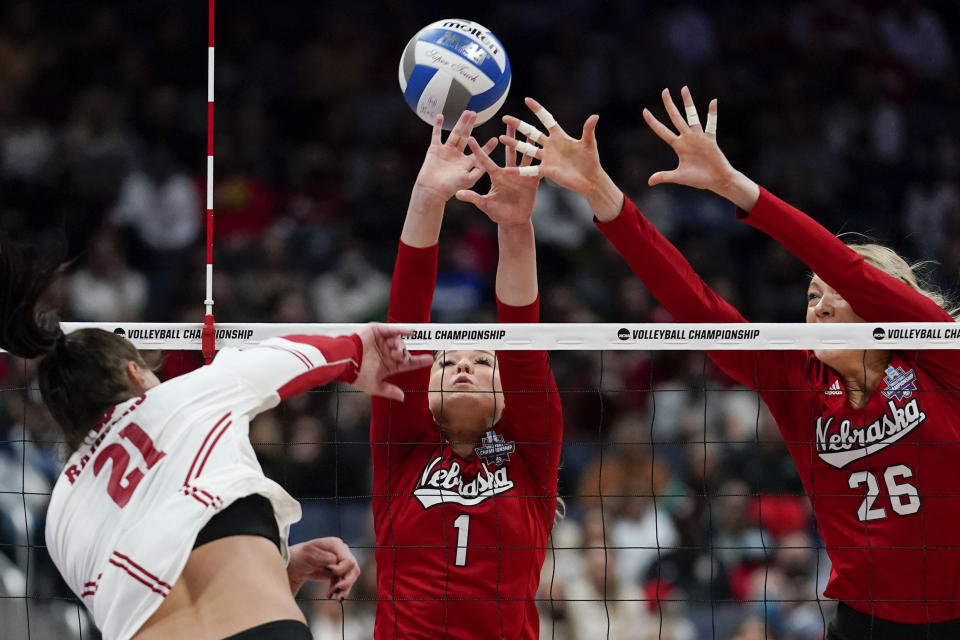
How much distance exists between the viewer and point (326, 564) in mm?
3430

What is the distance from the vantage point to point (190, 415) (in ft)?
9.92

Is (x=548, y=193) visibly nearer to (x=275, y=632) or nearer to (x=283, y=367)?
(x=283, y=367)

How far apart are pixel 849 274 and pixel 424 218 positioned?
1.46 meters

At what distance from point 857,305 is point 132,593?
2.59 m

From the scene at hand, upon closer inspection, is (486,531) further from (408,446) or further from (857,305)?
(857,305)

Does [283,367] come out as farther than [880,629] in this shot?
No

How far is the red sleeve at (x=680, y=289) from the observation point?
403 centimetres

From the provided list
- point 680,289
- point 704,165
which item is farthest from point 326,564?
point 704,165

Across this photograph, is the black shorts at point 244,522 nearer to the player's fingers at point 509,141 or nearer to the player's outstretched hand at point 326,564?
the player's outstretched hand at point 326,564

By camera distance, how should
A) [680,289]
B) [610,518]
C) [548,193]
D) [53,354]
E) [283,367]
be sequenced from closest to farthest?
[53,354] → [283,367] → [680,289] → [610,518] → [548,193]

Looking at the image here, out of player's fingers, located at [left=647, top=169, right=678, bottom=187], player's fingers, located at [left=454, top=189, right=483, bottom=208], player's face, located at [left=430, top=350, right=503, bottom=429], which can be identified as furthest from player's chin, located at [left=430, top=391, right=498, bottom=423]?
player's fingers, located at [left=647, top=169, right=678, bottom=187]

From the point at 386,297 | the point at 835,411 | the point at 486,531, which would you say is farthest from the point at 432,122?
the point at 386,297

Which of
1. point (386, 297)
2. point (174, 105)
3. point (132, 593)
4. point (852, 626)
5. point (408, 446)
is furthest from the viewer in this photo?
point (174, 105)

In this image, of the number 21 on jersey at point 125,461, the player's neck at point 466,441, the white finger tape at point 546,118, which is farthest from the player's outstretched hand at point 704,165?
the number 21 on jersey at point 125,461
